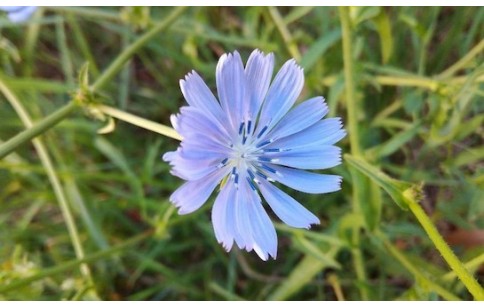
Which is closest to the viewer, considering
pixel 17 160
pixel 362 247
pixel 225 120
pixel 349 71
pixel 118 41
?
pixel 225 120

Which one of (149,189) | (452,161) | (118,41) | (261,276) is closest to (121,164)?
(149,189)

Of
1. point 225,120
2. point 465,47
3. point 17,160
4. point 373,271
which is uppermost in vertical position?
point 17,160

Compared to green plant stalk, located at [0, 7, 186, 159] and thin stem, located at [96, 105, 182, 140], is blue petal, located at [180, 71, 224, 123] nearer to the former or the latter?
thin stem, located at [96, 105, 182, 140]

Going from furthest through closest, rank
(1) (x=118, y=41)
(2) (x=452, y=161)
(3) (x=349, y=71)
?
(1) (x=118, y=41) < (2) (x=452, y=161) < (3) (x=349, y=71)

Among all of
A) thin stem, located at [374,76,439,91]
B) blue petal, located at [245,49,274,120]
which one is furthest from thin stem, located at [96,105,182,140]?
thin stem, located at [374,76,439,91]

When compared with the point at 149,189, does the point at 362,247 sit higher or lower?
lower

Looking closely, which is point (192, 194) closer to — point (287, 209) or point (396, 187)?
point (287, 209)

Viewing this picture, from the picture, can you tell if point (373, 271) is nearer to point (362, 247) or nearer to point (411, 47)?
point (362, 247)

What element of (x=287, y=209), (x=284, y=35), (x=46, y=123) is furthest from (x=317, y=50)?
(x=46, y=123)
